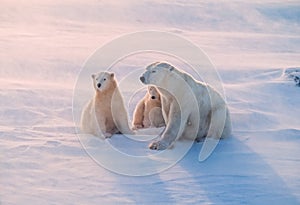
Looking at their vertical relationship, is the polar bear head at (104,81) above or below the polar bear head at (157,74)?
below

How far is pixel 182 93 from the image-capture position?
6.03 m

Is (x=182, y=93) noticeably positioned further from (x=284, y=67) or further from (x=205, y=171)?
(x=284, y=67)

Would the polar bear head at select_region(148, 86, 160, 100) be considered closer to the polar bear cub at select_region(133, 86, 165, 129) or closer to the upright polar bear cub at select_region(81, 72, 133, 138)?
the polar bear cub at select_region(133, 86, 165, 129)

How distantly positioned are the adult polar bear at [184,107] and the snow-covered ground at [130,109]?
0.64 ft

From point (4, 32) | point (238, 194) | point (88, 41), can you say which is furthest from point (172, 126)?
point (4, 32)

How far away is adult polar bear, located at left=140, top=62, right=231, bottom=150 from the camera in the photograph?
19.5 ft

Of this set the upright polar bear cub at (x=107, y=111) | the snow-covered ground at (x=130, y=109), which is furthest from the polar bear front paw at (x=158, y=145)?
the upright polar bear cub at (x=107, y=111)

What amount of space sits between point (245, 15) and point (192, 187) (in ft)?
51.3

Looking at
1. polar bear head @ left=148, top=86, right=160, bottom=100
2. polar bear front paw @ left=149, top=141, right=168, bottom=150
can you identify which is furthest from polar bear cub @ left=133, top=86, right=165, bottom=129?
polar bear front paw @ left=149, top=141, right=168, bottom=150

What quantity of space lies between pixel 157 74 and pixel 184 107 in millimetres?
454

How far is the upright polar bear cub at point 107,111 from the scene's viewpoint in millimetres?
6304

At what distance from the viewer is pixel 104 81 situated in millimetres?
6285

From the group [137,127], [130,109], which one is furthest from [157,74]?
[130,109]

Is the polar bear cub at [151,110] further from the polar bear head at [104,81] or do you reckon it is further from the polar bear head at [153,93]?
the polar bear head at [104,81]
